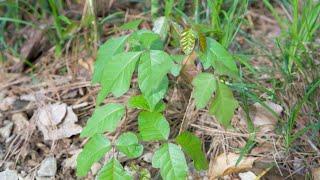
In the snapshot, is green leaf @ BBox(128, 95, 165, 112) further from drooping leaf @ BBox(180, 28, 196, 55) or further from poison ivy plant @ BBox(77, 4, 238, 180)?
drooping leaf @ BBox(180, 28, 196, 55)

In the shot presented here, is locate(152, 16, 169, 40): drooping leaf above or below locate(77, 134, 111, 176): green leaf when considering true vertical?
above

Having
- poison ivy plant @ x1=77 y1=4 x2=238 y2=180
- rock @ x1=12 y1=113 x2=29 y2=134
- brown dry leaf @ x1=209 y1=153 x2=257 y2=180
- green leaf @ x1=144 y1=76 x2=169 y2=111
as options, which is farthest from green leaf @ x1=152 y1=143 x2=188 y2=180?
rock @ x1=12 y1=113 x2=29 y2=134

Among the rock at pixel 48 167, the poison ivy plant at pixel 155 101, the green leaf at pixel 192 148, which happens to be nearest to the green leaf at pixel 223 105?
the poison ivy plant at pixel 155 101

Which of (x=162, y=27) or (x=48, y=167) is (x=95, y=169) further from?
(x=162, y=27)

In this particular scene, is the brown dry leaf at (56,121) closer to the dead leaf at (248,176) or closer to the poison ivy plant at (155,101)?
the poison ivy plant at (155,101)

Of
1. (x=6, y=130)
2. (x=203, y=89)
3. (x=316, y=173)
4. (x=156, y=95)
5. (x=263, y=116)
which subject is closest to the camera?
(x=203, y=89)

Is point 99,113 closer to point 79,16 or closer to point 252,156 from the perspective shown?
point 252,156

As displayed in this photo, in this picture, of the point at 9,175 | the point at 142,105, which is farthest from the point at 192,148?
the point at 9,175
